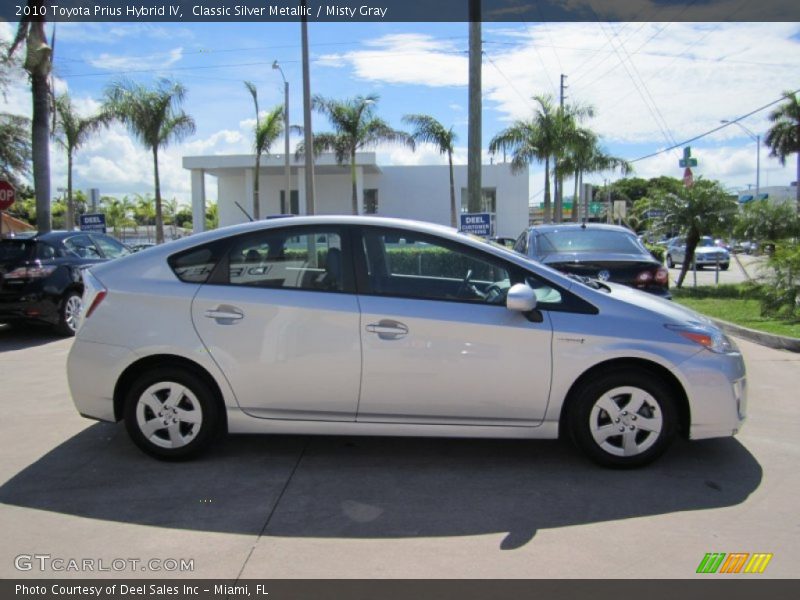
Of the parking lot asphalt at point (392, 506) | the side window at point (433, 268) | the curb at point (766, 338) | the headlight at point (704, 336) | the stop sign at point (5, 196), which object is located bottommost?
the parking lot asphalt at point (392, 506)

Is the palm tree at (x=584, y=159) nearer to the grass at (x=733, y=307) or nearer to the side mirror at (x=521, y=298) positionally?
the grass at (x=733, y=307)

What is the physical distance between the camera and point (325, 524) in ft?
12.4

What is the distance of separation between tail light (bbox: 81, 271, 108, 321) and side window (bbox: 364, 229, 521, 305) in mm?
1845

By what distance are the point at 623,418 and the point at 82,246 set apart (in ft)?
30.8

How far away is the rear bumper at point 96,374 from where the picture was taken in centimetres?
457

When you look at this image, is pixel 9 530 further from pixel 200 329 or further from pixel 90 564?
pixel 200 329

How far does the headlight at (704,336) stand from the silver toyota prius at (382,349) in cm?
1

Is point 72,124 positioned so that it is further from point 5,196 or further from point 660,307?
point 660,307

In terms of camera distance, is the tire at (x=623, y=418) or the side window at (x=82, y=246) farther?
the side window at (x=82, y=246)

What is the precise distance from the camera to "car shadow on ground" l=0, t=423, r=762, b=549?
3.81m

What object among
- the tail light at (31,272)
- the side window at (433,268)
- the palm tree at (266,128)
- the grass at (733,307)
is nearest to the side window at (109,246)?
the tail light at (31,272)

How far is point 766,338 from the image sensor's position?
9.30 meters
